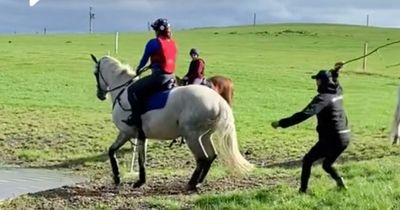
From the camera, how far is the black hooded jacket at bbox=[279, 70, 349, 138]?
9852 millimetres

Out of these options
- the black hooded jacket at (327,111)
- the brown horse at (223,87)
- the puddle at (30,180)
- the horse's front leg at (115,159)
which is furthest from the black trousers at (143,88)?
the brown horse at (223,87)

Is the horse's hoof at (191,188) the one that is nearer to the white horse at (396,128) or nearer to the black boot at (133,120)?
the black boot at (133,120)

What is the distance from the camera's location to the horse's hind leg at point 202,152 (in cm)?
1234

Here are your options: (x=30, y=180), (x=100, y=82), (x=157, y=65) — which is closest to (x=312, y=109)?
(x=157, y=65)

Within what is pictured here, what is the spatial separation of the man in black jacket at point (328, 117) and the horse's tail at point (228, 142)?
7.15ft

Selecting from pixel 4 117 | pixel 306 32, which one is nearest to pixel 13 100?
pixel 4 117

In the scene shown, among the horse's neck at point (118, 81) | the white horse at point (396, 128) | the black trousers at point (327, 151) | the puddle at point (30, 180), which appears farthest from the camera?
the white horse at point (396, 128)

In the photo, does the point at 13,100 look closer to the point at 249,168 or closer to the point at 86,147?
the point at 86,147

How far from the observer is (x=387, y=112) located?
28156mm

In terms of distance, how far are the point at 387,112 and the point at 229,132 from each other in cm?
1690

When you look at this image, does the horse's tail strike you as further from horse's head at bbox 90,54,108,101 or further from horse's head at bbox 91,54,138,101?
horse's head at bbox 90,54,108,101

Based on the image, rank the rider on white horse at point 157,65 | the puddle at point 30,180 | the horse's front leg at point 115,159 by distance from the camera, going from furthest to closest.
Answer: the puddle at point 30,180 → the horse's front leg at point 115,159 → the rider on white horse at point 157,65

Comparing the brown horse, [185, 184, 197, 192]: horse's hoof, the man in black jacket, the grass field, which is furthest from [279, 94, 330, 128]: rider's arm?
the brown horse

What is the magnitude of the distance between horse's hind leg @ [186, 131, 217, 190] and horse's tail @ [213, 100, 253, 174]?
22 cm
